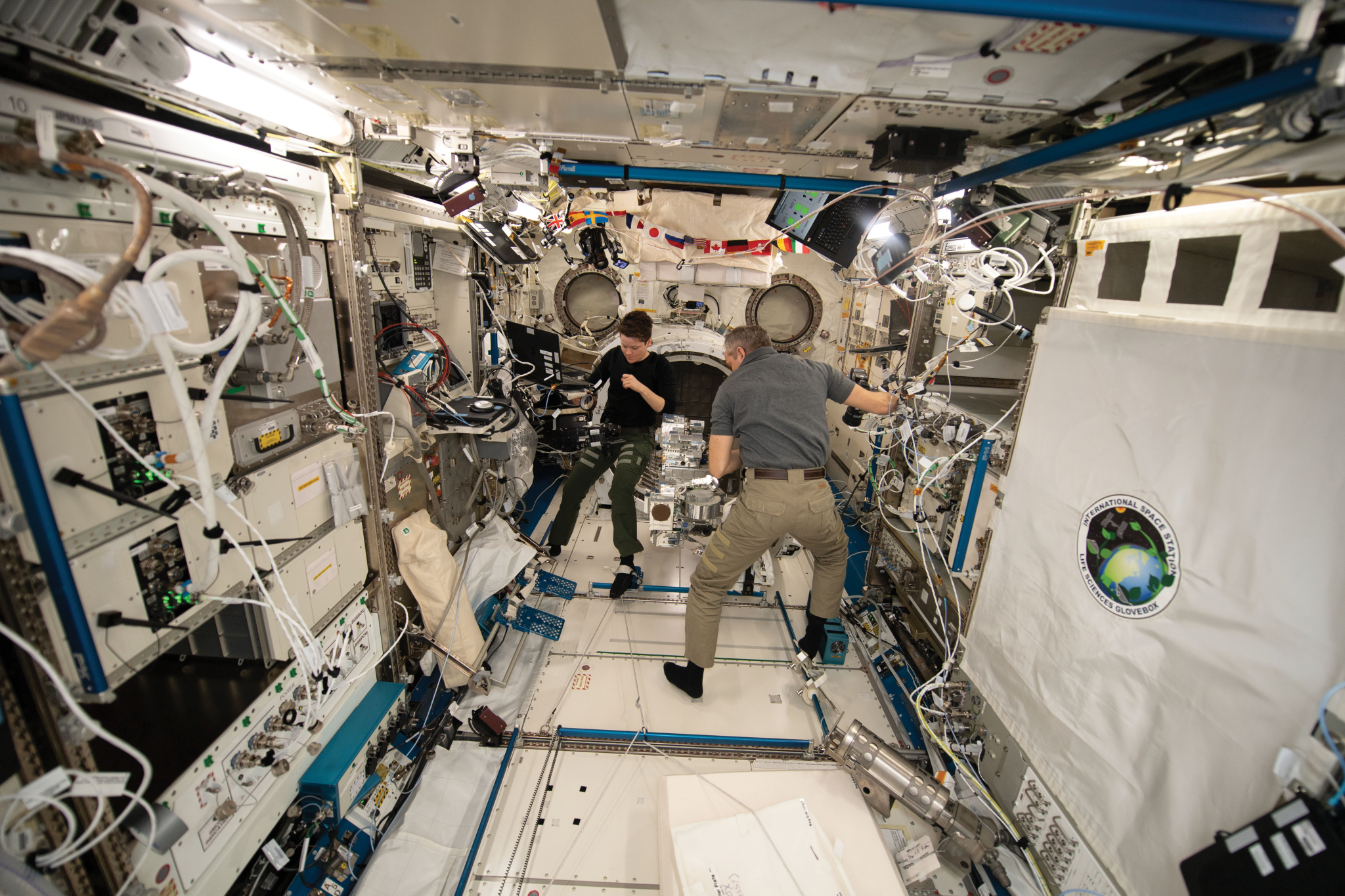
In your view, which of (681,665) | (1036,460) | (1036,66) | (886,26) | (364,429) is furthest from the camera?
(681,665)

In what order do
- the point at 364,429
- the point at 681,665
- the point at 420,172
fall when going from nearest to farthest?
the point at 364,429, the point at 420,172, the point at 681,665

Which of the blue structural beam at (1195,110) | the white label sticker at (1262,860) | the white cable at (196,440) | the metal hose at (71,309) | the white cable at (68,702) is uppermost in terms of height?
the blue structural beam at (1195,110)

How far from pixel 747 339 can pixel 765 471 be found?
0.85 meters

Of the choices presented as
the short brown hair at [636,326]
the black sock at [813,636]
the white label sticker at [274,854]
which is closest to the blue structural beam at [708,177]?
the short brown hair at [636,326]

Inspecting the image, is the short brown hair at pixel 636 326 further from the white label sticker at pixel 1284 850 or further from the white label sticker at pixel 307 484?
the white label sticker at pixel 1284 850

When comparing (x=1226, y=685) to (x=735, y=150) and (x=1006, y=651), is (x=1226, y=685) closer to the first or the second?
(x=1006, y=651)

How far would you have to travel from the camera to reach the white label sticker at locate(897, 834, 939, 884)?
2.29m

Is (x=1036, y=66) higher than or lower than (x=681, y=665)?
higher

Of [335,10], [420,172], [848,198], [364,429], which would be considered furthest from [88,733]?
[848,198]

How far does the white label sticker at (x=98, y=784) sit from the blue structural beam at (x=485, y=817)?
129 cm

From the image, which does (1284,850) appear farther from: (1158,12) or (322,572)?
(322,572)

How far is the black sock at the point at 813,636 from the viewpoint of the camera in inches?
A: 136

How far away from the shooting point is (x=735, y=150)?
2.94 m

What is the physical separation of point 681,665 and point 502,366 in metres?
3.15
